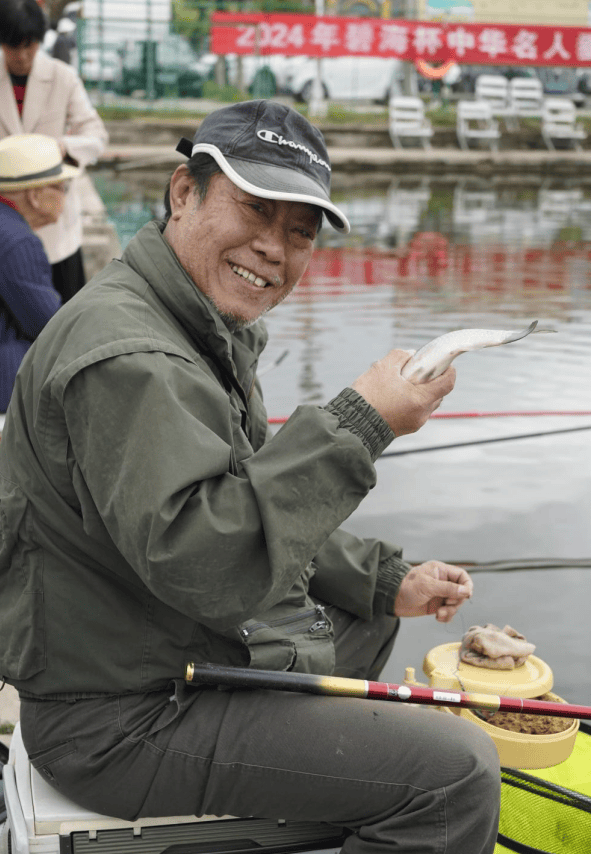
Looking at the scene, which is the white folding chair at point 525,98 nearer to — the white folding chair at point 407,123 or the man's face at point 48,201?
the white folding chair at point 407,123

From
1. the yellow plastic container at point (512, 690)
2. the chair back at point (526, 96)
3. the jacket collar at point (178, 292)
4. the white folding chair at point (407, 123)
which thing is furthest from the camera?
the chair back at point (526, 96)

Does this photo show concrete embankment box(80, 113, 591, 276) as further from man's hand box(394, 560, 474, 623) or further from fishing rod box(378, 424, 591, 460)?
man's hand box(394, 560, 474, 623)

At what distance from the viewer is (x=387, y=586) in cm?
256

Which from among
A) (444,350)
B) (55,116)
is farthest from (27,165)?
(444,350)

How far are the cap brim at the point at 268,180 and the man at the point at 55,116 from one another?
146 inches

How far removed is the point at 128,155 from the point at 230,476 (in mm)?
18426

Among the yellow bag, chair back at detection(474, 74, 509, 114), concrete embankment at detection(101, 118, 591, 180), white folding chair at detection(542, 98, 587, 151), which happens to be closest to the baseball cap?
the yellow bag

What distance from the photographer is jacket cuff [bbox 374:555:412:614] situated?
2.55 metres

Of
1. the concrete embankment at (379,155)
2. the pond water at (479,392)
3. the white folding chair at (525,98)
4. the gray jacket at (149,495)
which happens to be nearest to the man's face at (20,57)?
the pond water at (479,392)

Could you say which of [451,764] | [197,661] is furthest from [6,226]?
[451,764]

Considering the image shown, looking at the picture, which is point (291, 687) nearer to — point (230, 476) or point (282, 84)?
point (230, 476)

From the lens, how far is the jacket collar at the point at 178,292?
1.97 meters

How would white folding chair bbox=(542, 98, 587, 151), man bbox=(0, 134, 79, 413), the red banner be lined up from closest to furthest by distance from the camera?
man bbox=(0, 134, 79, 413) < the red banner < white folding chair bbox=(542, 98, 587, 151)

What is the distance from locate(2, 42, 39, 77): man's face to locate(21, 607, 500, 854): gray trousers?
4.54 metres
